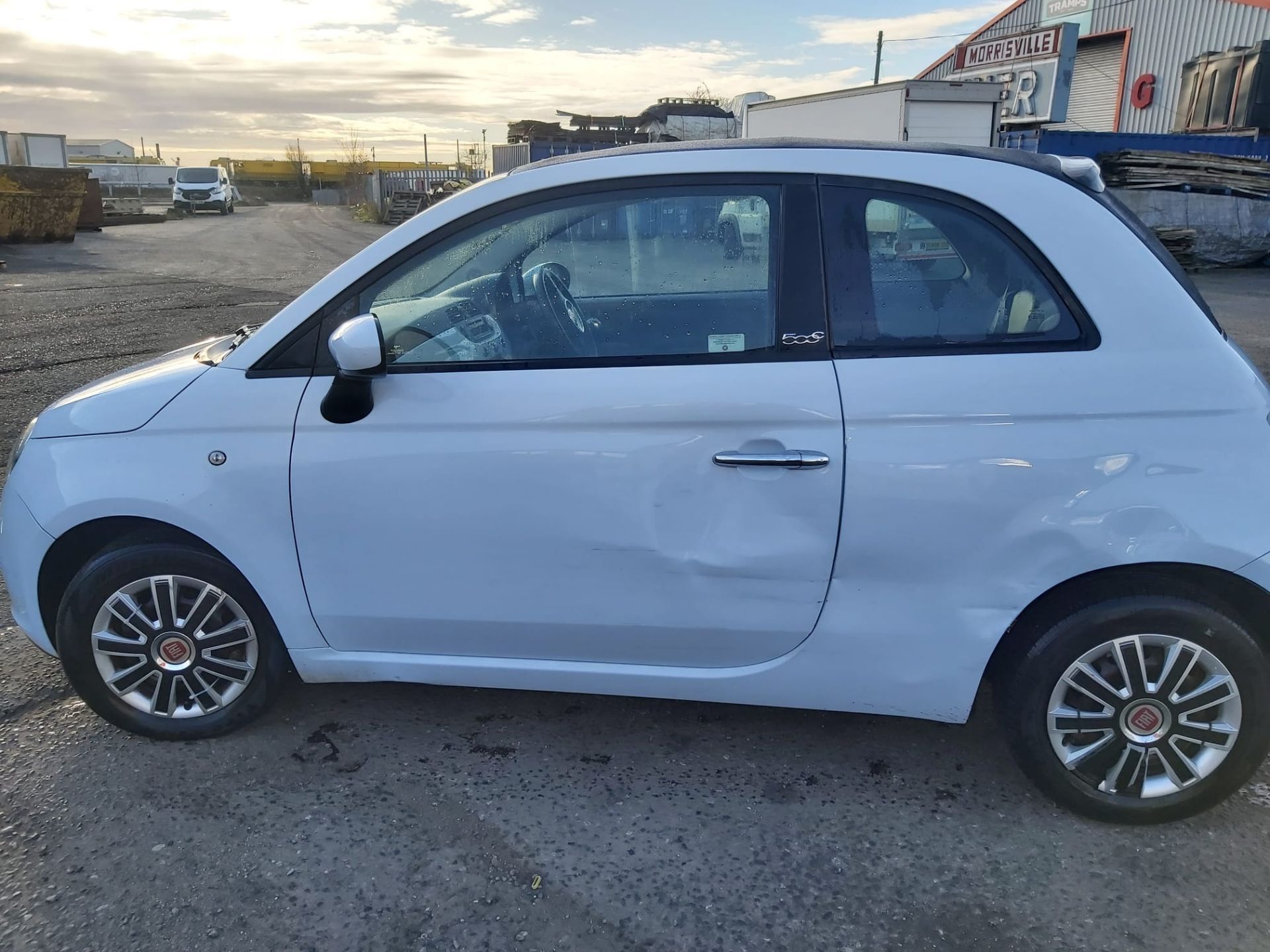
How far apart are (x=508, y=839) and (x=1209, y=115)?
29.0 metres

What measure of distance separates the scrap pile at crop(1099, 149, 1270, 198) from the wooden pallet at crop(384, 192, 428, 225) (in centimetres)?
2537

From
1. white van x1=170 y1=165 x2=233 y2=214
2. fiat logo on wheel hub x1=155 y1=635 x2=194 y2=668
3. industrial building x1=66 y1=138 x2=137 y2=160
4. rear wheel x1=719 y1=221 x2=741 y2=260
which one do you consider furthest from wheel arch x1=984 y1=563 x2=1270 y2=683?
industrial building x1=66 y1=138 x2=137 y2=160

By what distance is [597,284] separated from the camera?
293cm

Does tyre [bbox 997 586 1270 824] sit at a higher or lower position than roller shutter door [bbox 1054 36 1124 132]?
lower

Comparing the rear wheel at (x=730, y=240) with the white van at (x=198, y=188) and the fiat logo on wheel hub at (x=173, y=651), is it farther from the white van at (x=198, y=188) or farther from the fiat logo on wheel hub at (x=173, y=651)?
the white van at (x=198, y=188)

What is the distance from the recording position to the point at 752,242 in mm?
2781

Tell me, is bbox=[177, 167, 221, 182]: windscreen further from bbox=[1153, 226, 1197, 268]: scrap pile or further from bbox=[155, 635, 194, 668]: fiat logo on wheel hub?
bbox=[155, 635, 194, 668]: fiat logo on wheel hub

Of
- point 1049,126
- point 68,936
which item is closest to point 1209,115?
point 1049,126

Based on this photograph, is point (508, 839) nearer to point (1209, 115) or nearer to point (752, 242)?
point (752, 242)

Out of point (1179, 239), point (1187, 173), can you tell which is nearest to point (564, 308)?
point (1179, 239)

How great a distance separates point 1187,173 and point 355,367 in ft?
69.6

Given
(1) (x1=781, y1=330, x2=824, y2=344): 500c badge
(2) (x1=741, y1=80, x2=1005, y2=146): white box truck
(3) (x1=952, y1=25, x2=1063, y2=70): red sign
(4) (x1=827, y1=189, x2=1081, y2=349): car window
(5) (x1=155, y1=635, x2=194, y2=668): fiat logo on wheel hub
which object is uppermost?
(3) (x1=952, y1=25, x2=1063, y2=70): red sign

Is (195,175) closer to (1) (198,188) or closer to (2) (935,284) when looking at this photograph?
(1) (198,188)

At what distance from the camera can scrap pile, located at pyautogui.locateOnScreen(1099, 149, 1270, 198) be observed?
19.2 meters
